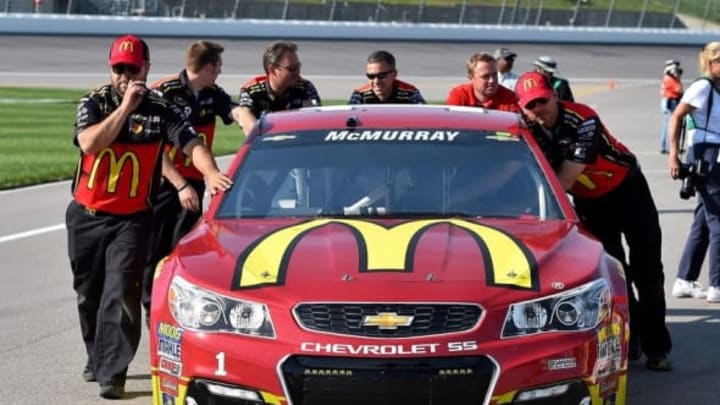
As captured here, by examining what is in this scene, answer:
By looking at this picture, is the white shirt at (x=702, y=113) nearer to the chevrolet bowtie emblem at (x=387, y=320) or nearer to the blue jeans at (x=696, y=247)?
the blue jeans at (x=696, y=247)

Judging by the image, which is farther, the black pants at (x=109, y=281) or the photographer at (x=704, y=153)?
the photographer at (x=704, y=153)

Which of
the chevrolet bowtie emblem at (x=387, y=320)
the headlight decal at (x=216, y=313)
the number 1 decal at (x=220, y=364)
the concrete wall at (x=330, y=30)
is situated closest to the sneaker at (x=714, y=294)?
the chevrolet bowtie emblem at (x=387, y=320)

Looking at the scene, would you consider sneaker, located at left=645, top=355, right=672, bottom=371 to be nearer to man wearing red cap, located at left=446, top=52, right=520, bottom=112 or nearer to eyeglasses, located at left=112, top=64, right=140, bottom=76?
man wearing red cap, located at left=446, top=52, right=520, bottom=112

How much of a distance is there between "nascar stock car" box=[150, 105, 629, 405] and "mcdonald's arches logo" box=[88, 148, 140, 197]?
2.75ft

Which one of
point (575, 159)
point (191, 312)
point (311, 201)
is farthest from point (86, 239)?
point (575, 159)

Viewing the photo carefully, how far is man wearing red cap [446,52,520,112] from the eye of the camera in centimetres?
985

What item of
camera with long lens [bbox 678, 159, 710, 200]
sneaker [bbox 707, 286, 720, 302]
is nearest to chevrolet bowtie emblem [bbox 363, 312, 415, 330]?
camera with long lens [bbox 678, 159, 710, 200]

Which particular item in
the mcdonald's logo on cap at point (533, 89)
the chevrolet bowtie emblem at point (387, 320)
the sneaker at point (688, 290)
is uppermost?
the mcdonald's logo on cap at point (533, 89)

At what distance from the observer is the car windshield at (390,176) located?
6559mm

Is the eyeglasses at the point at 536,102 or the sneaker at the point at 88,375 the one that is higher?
A: the eyeglasses at the point at 536,102

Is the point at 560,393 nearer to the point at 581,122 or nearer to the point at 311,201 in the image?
the point at 311,201

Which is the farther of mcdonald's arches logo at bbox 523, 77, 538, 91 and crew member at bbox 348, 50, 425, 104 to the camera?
crew member at bbox 348, 50, 425, 104

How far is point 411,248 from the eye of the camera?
5.77 m

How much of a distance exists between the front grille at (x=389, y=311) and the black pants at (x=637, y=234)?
308 centimetres
